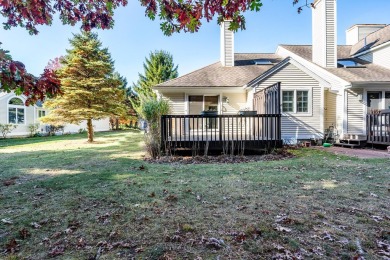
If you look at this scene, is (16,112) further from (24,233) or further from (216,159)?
(24,233)

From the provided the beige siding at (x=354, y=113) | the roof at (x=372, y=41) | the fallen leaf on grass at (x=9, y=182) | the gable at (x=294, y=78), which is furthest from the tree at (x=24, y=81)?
the roof at (x=372, y=41)

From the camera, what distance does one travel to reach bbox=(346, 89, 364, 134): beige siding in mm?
11500

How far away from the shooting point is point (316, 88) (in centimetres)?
1112

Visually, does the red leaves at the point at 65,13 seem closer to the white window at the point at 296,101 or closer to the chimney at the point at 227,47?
the white window at the point at 296,101

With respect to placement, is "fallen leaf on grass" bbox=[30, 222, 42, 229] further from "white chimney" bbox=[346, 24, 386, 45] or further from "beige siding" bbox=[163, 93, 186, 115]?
"white chimney" bbox=[346, 24, 386, 45]

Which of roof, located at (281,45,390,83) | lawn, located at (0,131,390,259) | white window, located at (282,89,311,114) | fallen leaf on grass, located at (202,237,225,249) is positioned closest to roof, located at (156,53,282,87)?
roof, located at (281,45,390,83)

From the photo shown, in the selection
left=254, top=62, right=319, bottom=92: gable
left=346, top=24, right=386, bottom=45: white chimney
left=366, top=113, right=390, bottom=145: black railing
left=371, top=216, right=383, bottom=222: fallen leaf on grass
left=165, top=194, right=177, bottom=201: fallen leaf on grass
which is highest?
left=346, top=24, right=386, bottom=45: white chimney

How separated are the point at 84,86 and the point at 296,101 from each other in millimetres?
11336

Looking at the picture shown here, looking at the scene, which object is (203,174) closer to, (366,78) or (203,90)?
(203,90)

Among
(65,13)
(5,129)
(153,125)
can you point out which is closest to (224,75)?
(153,125)

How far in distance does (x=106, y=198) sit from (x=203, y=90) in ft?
29.4

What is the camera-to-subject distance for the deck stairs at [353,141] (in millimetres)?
10461

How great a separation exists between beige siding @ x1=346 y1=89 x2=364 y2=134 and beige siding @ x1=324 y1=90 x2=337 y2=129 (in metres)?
0.65

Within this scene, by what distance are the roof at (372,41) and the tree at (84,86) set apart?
15.0 m
